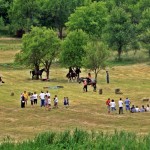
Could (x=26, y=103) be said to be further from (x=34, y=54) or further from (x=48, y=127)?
(x=34, y=54)

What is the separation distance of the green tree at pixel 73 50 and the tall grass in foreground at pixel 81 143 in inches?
1593

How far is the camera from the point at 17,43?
A: 107875 millimetres

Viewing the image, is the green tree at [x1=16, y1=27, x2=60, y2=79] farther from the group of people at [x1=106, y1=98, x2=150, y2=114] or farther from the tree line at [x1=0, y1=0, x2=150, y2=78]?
the group of people at [x1=106, y1=98, x2=150, y2=114]

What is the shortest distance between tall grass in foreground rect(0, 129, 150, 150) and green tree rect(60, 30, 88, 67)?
40.5 meters

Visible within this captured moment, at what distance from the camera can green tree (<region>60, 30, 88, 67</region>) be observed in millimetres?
70750

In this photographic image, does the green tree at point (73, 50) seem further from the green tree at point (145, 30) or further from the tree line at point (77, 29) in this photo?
the green tree at point (145, 30)

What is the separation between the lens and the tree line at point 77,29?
230 feet

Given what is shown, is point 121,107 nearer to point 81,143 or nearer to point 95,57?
point 81,143

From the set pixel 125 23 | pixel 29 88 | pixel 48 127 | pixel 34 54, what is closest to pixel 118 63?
pixel 125 23

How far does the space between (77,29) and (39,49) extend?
69.2 ft

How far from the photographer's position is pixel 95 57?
67500mm

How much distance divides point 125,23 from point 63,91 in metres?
36.6

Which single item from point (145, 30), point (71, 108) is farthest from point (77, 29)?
point (71, 108)

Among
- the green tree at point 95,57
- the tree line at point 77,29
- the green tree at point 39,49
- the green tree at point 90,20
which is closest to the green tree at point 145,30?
Answer: the tree line at point 77,29
